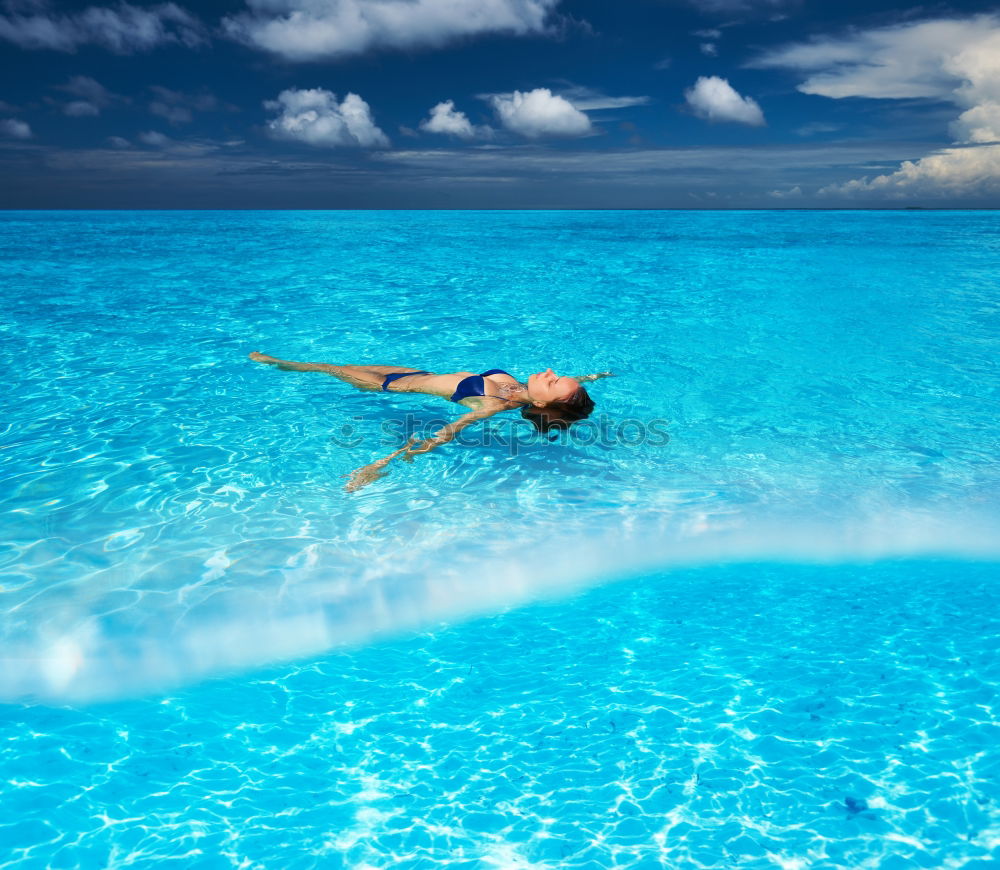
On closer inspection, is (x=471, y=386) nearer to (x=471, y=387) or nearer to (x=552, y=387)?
(x=471, y=387)

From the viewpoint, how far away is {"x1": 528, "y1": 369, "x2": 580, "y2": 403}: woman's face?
6.95 meters

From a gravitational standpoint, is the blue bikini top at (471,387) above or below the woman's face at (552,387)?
below

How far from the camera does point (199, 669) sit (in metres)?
4.20

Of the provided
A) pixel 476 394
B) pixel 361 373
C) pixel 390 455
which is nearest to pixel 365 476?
pixel 390 455

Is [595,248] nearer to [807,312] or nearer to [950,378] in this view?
[807,312]

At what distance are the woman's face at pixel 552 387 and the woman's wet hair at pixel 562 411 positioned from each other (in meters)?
0.06

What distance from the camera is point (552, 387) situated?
22.9 ft

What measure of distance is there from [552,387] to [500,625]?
296 cm

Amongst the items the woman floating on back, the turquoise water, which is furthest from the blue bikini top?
the turquoise water

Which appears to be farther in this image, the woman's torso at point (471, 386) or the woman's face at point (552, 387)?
the woman's torso at point (471, 386)

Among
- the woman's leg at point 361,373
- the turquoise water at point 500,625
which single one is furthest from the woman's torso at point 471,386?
the woman's leg at point 361,373

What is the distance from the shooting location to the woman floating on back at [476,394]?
6.57m

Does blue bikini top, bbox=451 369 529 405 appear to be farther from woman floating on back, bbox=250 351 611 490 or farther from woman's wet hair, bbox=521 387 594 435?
woman's wet hair, bbox=521 387 594 435

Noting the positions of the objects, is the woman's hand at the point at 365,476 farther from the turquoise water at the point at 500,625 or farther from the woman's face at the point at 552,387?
the woman's face at the point at 552,387
